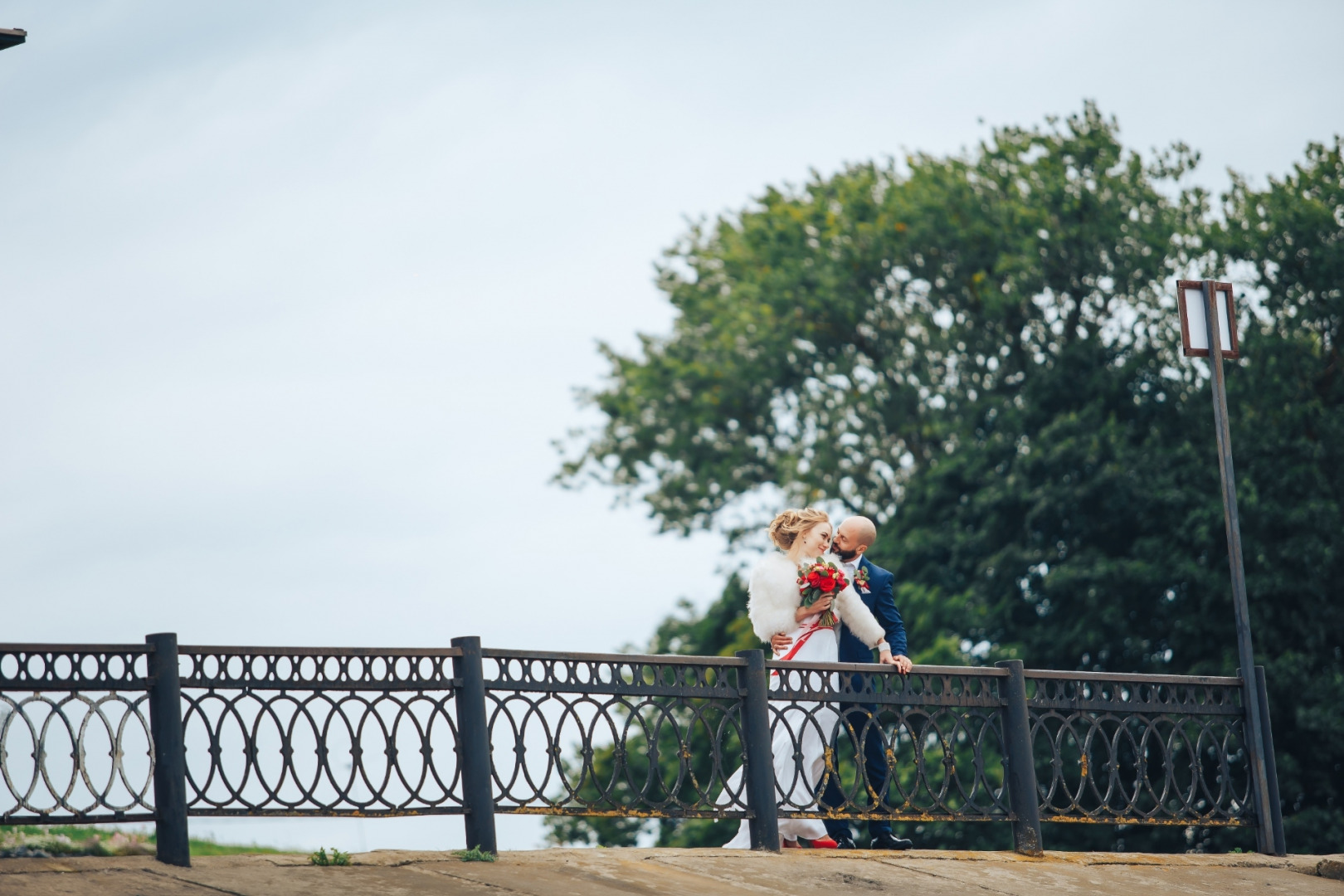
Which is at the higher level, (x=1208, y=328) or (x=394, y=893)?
(x=1208, y=328)

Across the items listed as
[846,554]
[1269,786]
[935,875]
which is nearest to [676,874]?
[935,875]

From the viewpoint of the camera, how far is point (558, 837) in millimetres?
30438

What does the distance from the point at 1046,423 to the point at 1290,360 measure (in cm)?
385

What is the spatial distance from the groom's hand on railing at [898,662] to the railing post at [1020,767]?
762 mm

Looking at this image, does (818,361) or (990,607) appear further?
(818,361)

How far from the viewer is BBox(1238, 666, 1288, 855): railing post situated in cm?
1091

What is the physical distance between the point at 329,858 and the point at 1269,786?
6.57 metres

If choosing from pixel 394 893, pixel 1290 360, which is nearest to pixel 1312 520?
pixel 1290 360

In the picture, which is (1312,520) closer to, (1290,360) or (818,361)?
(1290,360)

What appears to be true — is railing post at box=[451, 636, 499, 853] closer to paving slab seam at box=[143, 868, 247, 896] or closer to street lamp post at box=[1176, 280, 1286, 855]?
paving slab seam at box=[143, 868, 247, 896]

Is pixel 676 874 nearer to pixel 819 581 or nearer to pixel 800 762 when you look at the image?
pixel 800 762

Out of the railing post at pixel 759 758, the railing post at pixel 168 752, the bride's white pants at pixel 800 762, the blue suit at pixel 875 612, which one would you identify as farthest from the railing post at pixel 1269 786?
the railing post at pixel 168 752

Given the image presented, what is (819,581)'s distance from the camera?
9414 mm

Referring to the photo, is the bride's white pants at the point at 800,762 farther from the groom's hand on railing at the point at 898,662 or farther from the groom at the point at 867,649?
the groom's hand on railing at the point at 898,662
